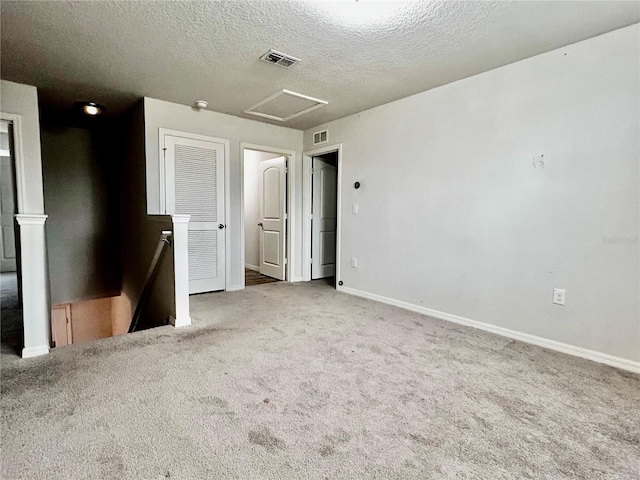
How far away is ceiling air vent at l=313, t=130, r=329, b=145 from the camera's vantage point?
461 cm

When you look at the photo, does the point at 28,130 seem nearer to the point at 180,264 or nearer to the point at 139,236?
the point at 139,236

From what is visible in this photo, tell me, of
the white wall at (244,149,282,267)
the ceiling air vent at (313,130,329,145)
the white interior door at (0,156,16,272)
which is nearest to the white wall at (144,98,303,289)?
the ceiling air vent at (313,130,329,145)

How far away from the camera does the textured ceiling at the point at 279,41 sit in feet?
6.74

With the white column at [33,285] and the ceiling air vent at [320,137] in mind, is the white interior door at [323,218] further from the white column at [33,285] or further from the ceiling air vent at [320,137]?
the white column at [33,285]

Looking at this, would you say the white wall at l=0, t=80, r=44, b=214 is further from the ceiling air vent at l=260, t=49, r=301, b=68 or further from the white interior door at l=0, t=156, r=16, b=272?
the white interior door at l=0, t=156, r=16, b=272

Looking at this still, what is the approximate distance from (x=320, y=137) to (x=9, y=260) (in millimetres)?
6719

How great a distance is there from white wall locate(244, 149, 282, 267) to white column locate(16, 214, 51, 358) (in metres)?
3.75

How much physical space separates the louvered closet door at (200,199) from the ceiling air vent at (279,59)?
1806mm

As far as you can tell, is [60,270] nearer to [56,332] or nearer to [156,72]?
[56,332]

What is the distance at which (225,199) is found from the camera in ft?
14.3

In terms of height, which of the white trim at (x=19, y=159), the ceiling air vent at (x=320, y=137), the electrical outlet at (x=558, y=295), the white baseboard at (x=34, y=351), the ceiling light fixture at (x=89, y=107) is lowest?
the white baseboard at (x=34, y=351)

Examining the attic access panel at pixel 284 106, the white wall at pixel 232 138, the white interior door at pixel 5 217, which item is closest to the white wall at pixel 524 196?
the attic access panel at pixel 284 106

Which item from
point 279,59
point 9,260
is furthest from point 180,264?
point 9,260

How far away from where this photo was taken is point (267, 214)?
18.2 feet
